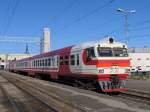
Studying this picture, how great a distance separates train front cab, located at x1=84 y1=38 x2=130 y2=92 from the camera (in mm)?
21203

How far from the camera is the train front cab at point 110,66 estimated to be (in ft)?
69.6

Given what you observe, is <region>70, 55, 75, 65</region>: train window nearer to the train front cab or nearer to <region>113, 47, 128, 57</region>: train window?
the train front cab

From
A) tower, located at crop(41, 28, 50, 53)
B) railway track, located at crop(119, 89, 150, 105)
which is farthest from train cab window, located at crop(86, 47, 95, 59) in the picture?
tower, located at crop(41, 28, 50, 53)

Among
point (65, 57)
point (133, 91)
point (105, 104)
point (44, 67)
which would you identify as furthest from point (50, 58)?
point (105, 104)

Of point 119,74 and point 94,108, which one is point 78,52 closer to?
point 119,74

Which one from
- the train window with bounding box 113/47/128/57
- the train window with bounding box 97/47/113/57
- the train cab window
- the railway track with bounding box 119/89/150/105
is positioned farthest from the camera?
the train window with bounding box 113/47/128/57

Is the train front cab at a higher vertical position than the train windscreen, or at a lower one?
lower

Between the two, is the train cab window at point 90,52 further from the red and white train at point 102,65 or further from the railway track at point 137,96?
the railway track at point 137,96

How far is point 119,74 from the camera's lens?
70.7 feet

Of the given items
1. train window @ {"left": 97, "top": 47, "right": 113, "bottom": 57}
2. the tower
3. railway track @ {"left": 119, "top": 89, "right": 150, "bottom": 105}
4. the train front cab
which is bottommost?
railway track @ {"left": 119, "top": 89, "right": 150, "bottom": 105}

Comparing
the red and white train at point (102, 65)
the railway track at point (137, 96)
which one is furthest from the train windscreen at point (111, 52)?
the railway track at point (137, 96)

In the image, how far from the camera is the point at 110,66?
2136cm

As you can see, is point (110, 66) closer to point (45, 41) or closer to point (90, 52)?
point (90, 52)

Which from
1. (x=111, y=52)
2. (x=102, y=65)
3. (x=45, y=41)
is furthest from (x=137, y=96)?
(x=45, y=41)
